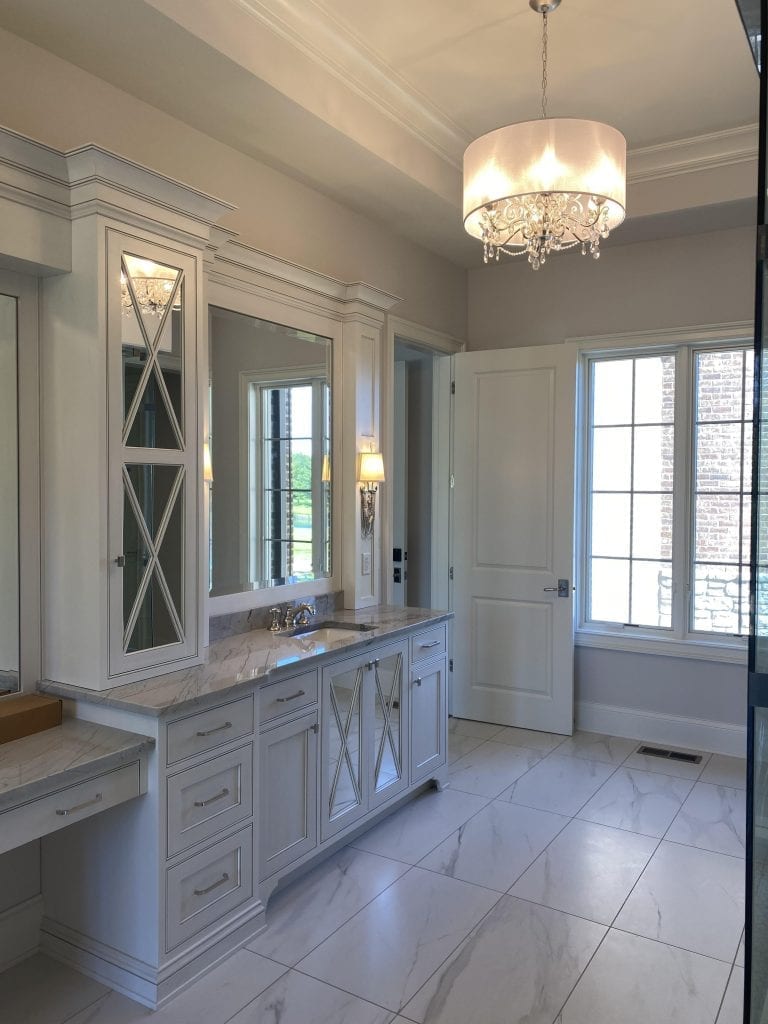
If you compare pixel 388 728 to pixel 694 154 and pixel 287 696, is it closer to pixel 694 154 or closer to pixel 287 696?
pixel 287 696

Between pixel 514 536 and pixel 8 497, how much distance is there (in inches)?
119

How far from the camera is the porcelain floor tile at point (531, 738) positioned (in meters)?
4.38

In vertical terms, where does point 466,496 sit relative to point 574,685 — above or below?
above

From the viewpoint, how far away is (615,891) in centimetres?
285

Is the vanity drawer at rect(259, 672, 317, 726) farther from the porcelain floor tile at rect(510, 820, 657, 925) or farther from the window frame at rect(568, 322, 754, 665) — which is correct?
the window frame at rect(568, 322, 754, 665)

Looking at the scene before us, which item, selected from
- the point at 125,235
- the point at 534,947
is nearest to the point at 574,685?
the point at 534,947

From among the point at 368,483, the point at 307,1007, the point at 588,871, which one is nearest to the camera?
the point at 307,1007

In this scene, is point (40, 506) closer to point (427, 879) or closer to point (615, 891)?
point (427, 879)

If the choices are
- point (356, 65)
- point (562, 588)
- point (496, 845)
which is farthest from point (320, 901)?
point (356, 65)

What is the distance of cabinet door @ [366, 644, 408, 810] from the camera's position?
3.28m

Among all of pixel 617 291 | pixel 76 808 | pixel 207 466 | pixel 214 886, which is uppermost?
pixel 617 291

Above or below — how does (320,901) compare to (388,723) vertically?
below

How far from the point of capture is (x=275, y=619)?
341cm

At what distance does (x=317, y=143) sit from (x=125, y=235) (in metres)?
1.19
